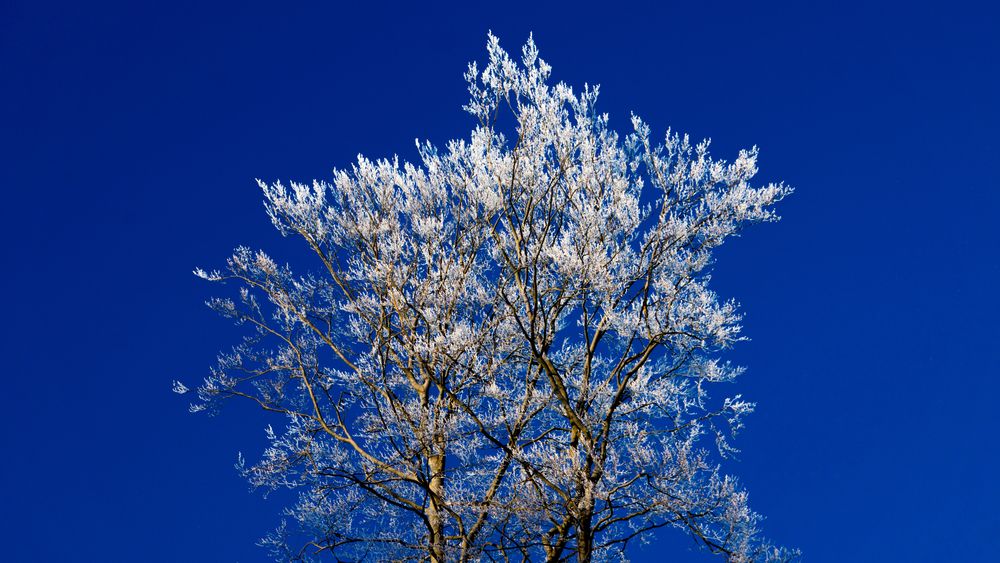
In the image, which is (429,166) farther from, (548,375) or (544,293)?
(548,375)

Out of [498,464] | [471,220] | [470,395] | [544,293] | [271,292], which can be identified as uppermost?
[471,220]

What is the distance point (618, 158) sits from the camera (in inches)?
462

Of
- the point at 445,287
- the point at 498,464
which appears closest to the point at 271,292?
the point at 445,287

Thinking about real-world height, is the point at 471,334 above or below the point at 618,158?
below

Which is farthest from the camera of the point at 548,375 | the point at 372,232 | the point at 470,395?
the point at 372,232

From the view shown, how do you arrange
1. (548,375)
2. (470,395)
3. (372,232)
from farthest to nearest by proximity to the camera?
1. (372,232)
2. (470,395)
3. (548,375)

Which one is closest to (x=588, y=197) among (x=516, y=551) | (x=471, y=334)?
(x=471, y=334)

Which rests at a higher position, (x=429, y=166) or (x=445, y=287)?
(x=429, y=166)

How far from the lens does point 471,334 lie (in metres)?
10.9

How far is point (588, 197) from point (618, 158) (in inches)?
29.4

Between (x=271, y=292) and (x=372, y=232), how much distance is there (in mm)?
1860

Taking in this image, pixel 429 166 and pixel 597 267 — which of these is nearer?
pixel 597 267

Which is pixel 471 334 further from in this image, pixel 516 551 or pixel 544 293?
pixel 516 551

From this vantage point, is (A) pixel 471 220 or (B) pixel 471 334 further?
(A) pixel 471 220
